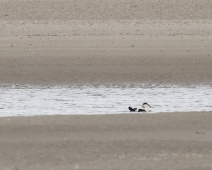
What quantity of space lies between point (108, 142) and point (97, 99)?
4.44 m

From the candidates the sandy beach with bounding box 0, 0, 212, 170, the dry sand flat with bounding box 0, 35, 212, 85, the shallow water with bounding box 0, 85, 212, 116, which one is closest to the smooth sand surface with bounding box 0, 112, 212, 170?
the sandy beach with bounding box 0, 0, 212, 170

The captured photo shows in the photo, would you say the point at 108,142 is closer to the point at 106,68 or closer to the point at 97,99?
the point at 97,99

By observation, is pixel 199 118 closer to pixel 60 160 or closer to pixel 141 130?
pixel 141 130

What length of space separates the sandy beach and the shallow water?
2.54 feet

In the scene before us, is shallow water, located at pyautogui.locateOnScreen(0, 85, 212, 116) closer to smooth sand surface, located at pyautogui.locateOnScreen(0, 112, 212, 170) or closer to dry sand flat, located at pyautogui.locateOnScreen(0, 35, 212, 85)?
dry sand flat, located at pyautogui.locateOnScreen(0, 35, 212, 85)

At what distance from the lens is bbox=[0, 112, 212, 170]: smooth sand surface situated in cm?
894

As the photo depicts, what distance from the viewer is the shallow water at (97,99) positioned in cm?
1308

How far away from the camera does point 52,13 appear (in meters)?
32.2

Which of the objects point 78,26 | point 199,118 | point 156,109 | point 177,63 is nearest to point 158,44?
point 177,63

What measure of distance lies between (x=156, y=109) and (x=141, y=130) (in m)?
2.55

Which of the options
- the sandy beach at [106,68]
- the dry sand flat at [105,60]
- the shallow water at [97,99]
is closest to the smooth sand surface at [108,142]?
the sandy beach at [106,68]

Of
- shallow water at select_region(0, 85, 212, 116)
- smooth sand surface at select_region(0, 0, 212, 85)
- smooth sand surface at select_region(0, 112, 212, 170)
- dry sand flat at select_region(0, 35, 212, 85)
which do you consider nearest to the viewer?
smooth sand surface at select_region(0, 112, 212, 170)

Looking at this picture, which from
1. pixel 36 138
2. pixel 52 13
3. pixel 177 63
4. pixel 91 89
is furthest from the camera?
pixel 52 13

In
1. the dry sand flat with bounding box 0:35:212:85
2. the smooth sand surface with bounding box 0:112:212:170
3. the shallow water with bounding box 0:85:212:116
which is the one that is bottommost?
the smooth sand surface with bounding box 0:112:212:170
